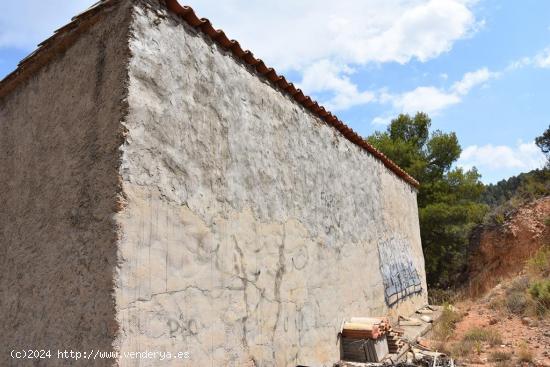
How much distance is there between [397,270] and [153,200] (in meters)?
6.20

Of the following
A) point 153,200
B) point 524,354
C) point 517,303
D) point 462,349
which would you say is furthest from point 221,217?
point 517,303

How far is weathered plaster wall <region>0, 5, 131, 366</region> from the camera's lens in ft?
8.73

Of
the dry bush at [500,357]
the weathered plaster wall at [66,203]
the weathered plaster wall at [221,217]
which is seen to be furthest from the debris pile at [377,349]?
the weathered plaster wall at [66,203]

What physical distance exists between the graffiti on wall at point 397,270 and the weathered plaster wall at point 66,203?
212 inches

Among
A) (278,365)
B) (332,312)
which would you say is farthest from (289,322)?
(332,312)

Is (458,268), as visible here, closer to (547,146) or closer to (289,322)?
(547,146)

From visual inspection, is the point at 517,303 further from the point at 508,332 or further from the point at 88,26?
the point at 88,26

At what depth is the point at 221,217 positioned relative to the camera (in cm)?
345

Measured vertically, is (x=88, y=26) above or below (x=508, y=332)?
above

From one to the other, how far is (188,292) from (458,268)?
1510 centimetres

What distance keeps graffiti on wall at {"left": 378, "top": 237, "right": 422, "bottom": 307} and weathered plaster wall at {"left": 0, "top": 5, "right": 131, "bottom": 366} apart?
5.38 m

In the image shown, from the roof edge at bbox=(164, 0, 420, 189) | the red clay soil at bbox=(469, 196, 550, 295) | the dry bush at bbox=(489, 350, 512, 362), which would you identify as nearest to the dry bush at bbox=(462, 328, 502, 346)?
the dry bush at bbox=(489, 350, 512, 362)

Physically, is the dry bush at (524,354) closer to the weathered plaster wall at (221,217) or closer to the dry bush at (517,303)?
the dry bush at (517,303)

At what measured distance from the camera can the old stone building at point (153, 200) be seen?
2.71 meters
